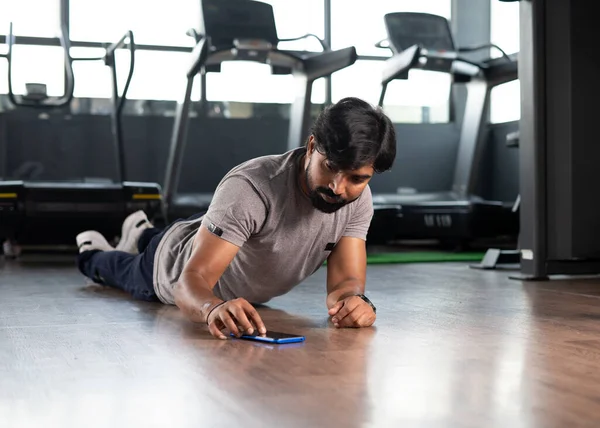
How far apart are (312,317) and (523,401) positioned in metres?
1.19

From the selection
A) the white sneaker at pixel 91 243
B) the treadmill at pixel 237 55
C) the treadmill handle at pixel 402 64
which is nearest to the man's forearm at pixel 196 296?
the white sneaker at pixel 91 243

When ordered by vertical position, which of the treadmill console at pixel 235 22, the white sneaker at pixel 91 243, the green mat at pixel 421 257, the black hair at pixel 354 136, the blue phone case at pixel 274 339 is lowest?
the green mat at pixel 421 257

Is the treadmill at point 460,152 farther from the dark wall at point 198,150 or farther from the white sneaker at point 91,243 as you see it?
the white sneaker at point 91,243

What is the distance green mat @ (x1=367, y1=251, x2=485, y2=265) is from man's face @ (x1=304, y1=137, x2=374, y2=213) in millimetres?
3188

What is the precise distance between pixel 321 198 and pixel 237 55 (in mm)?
4347

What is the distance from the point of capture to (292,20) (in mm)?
8211

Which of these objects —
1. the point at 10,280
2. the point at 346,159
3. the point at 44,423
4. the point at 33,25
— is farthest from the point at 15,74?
the point at 44,423

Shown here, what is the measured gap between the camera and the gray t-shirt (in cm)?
205

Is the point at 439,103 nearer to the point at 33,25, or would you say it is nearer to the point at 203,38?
the point at 203,38


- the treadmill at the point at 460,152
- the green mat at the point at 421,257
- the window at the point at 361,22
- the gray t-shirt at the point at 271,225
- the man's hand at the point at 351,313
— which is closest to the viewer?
the gray t-shirt at the point at 271,225

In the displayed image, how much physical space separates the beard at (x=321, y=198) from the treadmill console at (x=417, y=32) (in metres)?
5.07

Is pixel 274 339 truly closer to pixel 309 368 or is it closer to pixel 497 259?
pixel 309 368

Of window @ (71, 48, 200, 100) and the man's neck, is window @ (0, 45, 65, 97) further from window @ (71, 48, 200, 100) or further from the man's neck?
the man's neck

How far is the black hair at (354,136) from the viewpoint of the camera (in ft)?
6.00
